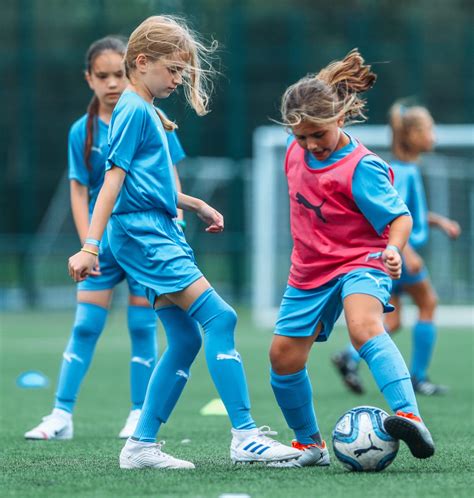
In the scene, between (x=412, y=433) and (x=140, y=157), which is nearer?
(x=412, y=433)

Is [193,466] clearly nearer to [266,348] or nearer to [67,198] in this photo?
[266,348]

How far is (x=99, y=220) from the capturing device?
4.36 meters

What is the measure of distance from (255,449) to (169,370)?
43 cm

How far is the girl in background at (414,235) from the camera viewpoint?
301 inches

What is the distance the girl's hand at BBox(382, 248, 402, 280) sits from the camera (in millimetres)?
4309

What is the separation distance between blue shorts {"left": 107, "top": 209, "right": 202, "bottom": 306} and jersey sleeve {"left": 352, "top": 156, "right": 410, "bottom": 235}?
0.65 m

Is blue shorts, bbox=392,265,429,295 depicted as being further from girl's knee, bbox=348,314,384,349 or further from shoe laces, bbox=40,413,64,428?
girl's knee, bbox=348,314,384,349

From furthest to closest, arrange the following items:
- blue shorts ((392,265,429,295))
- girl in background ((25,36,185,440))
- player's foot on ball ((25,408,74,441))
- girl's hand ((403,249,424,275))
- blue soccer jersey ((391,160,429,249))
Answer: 1. blue shorts ((392,265,429,295))
2. girl's hand ((403,249,424,275))
3. blue soccer jersey ((391,160,429,249))
4. girl in background ((25,36,185,440))
5. player's foot on ball ((25,408,74,441))

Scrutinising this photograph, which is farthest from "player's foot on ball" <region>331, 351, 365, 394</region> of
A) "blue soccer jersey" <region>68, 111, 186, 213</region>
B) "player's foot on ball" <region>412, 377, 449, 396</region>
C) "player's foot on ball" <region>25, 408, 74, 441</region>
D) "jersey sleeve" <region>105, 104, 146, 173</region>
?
"jersey sleeve" <region>105, 104, 146, 173</region>

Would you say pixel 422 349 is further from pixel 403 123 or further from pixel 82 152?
pixel 82 152

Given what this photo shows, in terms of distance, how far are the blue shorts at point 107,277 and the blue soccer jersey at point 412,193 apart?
235 centimetres

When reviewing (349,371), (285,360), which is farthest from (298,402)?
(349,371)

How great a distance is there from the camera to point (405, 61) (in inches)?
754

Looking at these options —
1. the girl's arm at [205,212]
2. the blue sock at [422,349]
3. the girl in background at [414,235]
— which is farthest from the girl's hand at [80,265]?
the blue sock at [422,349]
